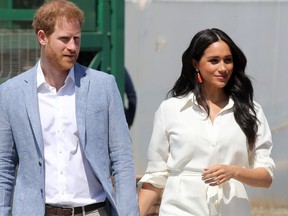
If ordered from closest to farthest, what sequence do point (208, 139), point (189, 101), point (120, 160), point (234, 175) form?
point (120, 160) → point (234, 175) → point (208, 139) → point (189, 101)

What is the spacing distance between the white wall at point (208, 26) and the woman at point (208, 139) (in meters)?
3.19

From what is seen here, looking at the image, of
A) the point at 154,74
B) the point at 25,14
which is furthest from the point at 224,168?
the point at 154,74

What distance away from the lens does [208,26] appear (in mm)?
8305

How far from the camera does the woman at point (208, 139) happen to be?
4.89 metres

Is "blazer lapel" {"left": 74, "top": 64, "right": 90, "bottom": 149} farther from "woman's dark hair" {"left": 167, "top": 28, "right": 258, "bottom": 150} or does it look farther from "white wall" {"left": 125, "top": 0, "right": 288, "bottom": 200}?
"white wall" {"left": 125, "top": 0, "right": 288, "bottom": 200}

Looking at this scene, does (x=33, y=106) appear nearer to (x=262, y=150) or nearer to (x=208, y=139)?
(x=208, y=139)

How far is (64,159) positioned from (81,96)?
0.29 metres

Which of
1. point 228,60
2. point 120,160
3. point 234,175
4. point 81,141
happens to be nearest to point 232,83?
point 228,60

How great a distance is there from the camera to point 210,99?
504cm

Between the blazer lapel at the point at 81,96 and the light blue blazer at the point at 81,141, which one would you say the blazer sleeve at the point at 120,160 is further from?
the blazer lapel at the point at 81,96

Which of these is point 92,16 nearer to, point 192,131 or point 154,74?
point 154,74

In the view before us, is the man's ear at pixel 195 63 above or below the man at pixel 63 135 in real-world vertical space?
above

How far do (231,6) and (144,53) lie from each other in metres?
0.81

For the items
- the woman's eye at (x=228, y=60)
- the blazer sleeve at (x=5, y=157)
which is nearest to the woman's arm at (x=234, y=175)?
the woman's eye at (x=228, y=60)
